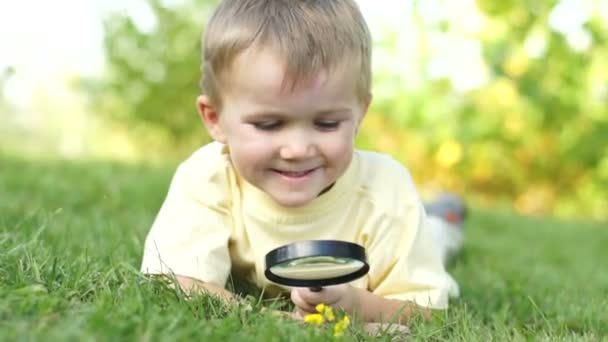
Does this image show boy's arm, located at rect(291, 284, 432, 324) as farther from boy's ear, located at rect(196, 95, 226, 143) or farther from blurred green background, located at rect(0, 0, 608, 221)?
blurred green background, located at rect(0, 0, 608, 221)

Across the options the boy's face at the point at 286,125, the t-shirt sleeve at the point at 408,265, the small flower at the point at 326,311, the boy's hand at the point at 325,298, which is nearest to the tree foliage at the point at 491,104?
the t-shirt sleeve at the point at 408,265

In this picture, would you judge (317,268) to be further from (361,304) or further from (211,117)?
(211,117)

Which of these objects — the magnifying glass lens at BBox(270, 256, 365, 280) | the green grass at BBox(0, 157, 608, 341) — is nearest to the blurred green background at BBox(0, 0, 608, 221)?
the green grass at BBox(0, 157, 608, 341)

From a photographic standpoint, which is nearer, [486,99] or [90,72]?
[486,99]

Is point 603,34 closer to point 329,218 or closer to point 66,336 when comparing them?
point 329,218

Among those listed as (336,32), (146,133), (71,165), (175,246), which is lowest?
(146,133)

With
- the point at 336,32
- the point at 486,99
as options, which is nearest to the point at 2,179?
the point at 336,32

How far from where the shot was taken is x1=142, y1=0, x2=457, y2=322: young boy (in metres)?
2.14

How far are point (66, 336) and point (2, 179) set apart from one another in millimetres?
3127

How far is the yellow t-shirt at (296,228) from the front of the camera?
240 centimetres

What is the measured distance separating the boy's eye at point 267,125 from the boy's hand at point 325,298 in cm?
44

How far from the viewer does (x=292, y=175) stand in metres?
2.27

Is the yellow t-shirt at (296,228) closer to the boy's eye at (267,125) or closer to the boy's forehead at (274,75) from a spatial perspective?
the boy's eye at (267,125)

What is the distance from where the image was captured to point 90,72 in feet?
35.7
